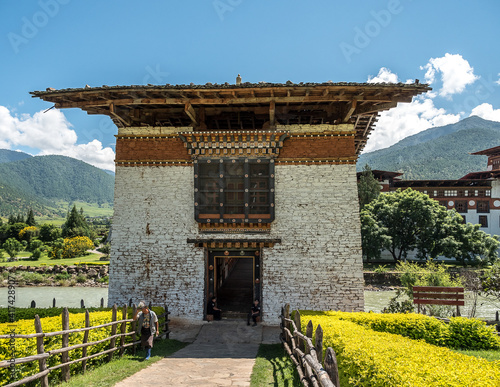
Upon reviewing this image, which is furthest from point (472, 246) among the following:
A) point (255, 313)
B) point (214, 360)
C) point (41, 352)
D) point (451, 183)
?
point (41, 352)

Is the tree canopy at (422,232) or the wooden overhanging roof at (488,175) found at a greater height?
the wooden overhanging roof at (488,175)

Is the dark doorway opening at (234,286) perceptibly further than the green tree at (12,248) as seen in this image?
No

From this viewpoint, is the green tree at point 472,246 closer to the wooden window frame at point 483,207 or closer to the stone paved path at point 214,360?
the wooden window frame at point 483,207

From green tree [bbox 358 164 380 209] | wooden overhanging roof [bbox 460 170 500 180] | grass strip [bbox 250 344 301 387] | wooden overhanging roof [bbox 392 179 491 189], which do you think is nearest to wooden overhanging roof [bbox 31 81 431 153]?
grass strip [bbox 250 344 301 387]

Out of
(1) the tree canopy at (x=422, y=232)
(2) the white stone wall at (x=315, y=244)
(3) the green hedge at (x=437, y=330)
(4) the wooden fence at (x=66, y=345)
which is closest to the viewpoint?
(4) the wooden fence at (x=66, y=345)

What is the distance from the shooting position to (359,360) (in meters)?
4.55

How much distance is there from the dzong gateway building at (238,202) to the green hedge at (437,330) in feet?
7.17

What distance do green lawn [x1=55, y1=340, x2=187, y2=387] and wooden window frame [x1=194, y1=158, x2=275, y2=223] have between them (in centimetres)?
426

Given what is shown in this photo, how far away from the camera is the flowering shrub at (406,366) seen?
363 centimetres

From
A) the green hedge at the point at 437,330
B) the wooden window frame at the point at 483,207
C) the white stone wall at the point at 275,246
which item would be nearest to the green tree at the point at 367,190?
the wooden window frame at the point at 483,207

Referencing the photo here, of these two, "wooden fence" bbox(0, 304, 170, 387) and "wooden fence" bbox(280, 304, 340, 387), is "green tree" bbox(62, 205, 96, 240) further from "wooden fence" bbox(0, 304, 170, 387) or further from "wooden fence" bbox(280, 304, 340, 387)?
"wooden fence" bbox(280, 304, 340, 387)

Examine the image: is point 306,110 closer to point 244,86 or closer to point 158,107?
point 244,86

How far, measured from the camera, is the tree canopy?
3444 centimetres

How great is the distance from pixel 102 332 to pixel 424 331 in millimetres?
8031
